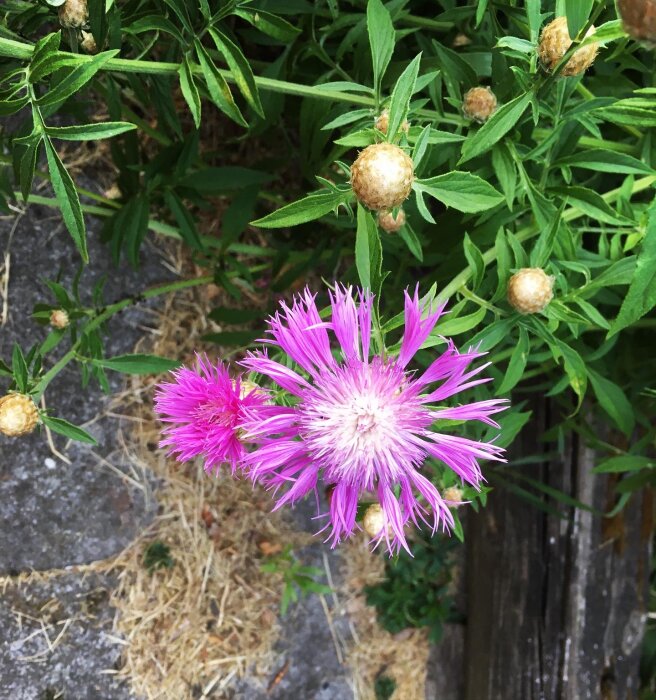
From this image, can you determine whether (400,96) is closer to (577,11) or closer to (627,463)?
(577,11)

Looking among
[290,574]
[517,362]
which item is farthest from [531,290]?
[290,574]

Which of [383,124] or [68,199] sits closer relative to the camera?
[68,199]

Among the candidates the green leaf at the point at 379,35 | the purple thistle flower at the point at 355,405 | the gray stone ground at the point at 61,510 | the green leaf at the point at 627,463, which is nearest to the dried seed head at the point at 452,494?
the purple thistle flower at the point at 355,405

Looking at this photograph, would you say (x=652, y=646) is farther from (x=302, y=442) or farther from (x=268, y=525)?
(x=302, y=442)

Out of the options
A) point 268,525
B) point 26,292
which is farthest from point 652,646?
point 26,292

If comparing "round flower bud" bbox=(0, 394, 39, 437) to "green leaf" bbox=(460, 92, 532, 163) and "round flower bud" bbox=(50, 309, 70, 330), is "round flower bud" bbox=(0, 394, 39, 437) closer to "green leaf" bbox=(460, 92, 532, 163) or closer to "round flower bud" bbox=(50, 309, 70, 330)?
"round flower bud" bbox=(50, 309, 70, 330)
